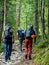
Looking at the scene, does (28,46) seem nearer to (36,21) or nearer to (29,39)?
(29,39)

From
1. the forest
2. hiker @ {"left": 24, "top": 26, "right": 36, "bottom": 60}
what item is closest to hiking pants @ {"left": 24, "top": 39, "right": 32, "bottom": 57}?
hiker @ {"left": 24, "top": 26, "right": 36, "bottom": 60}

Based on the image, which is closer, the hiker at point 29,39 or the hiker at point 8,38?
the hiker at point 8,38

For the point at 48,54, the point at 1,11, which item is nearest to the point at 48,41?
the point at 48,54

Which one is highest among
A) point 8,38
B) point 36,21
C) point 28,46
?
point 36,21

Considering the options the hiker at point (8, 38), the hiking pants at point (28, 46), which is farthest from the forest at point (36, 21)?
the hiker at point (8, 38)

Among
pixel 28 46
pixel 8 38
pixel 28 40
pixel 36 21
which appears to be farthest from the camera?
pixel 36 21

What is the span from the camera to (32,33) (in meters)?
14.2

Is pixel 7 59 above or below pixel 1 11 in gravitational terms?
below

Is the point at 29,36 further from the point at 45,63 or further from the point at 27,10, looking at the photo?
the point at 27,10

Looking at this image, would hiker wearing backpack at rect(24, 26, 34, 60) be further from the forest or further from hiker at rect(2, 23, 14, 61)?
hiker at rect(2, 23, 14, 61)

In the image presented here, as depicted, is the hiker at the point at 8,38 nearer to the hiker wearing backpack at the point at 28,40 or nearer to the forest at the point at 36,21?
the hiker wearing backpack at the point at 28,40

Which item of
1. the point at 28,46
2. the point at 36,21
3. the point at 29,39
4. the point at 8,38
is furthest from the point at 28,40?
the point at 36,21

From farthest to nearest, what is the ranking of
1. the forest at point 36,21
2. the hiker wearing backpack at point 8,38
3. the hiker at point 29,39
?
1. the hiker at point 29,39
2. the hiker wearing backpack at point 8,38
3. the forest at point 36,21

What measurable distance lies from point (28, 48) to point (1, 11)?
13083mm
